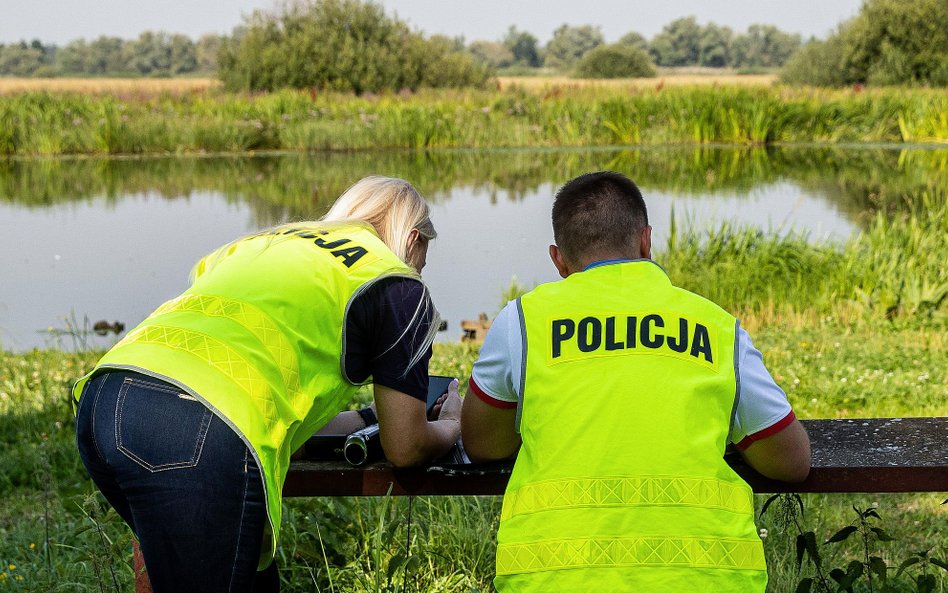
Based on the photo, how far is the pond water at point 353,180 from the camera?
456 inches

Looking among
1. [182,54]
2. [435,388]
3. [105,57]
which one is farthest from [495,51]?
[435,388]

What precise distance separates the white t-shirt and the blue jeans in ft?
1.82

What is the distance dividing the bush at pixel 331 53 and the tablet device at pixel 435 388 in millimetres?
29851

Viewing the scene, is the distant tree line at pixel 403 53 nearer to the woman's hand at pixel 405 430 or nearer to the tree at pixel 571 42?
the woman's hand at pixel 405 430

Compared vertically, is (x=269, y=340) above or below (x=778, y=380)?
above

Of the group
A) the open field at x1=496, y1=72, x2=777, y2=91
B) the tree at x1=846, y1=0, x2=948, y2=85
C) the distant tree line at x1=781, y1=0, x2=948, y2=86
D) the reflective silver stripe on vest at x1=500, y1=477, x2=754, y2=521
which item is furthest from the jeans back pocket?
the tree at x1=846, y1=0, x2=948, y2=85

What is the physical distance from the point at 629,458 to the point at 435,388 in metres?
0.96

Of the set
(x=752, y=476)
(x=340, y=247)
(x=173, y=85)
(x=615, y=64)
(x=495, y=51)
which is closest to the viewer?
(x=340, y=247)

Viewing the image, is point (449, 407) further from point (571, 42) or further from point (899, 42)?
point (571, 42)

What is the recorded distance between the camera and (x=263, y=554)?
230 cm

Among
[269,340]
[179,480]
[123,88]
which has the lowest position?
[179,480]

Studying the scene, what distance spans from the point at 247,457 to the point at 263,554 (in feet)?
1.06

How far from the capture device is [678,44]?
113875mm

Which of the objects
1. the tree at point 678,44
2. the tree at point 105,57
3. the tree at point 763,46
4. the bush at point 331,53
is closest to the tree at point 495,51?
the tree at point 678,44
